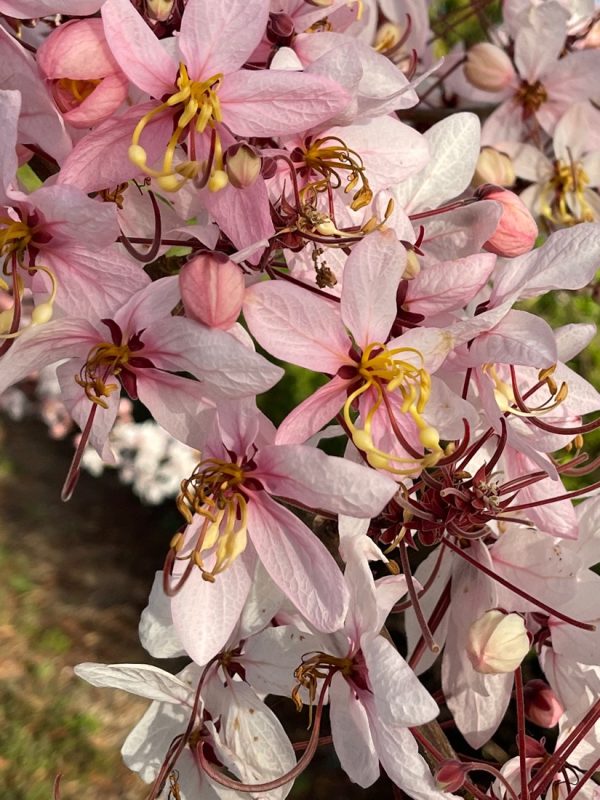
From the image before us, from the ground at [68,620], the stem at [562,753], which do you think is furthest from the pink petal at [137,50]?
the ground at [68,620]

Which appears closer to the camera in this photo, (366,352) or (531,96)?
(366,352)

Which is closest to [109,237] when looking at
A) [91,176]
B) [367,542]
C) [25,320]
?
[91,176]

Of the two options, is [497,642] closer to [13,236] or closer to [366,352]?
[366,352]

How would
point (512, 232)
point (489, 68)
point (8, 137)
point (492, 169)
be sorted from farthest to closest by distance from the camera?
point (489, 68) < point (492, 169) < point (512, 232) < point (8, 137)

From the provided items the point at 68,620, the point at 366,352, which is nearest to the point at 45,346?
the point at 366,352

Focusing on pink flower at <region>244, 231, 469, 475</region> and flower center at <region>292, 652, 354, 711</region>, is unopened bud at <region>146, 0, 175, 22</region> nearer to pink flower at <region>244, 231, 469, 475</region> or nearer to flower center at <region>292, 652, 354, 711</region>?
pink flower at <region>244, 231, 469, 475</region>

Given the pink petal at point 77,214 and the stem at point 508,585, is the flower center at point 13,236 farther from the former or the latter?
the stem at point 508,585

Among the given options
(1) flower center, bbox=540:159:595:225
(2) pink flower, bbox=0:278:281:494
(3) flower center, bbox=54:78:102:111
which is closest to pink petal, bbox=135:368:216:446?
(2) pink flower, bbox=0:278:281:494

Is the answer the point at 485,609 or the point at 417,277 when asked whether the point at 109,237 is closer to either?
the point at 417,277
